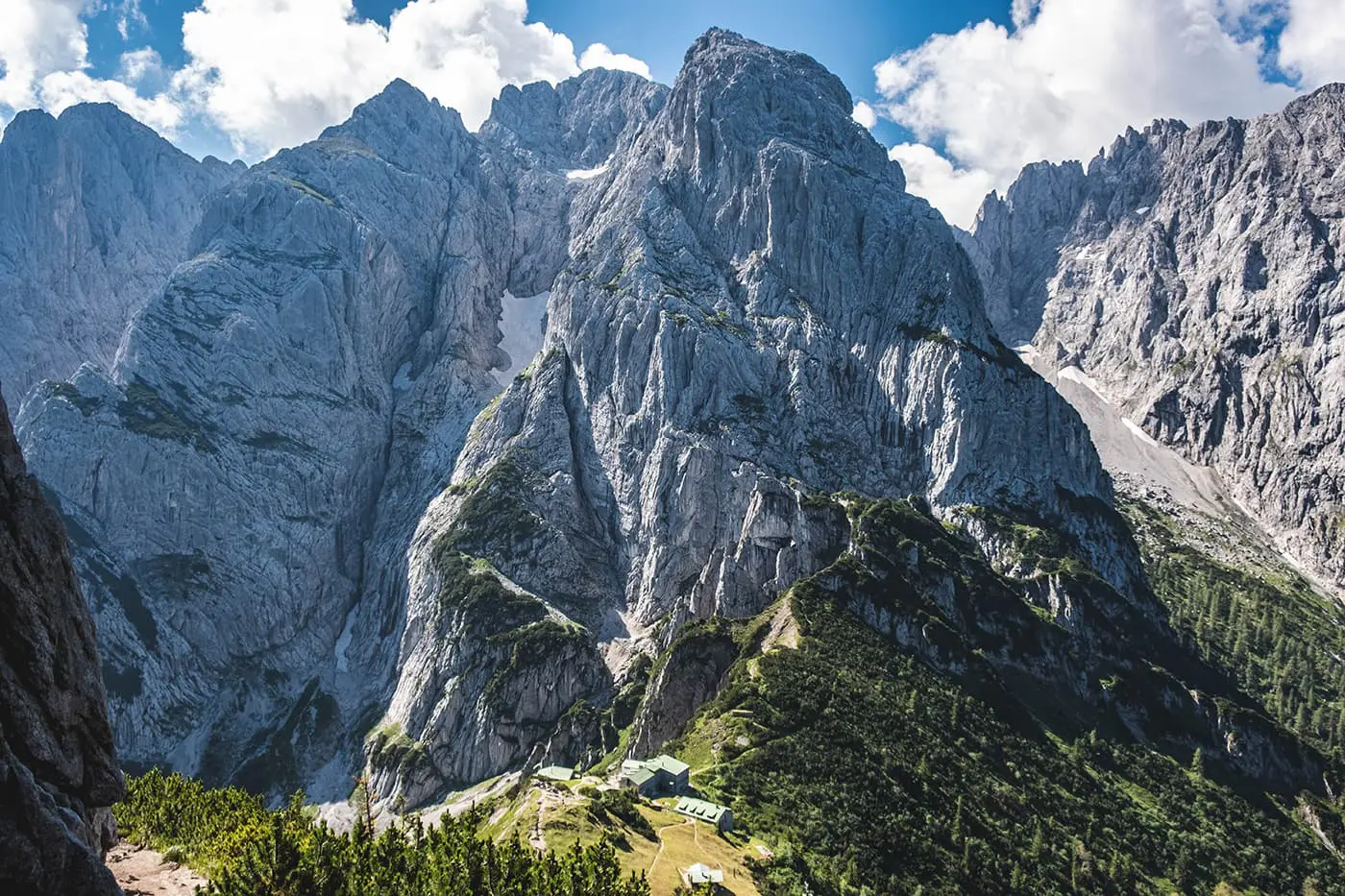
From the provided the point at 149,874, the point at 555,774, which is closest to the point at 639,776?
the point at 555,774

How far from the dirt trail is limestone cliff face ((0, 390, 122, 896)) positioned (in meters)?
20.2

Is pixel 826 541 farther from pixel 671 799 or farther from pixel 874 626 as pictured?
pixel 671 799

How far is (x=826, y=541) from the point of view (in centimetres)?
17325

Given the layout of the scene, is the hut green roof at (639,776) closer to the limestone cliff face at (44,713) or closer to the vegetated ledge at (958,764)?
the vegetated ledge at (958,764)

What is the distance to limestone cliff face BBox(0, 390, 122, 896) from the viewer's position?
108ft

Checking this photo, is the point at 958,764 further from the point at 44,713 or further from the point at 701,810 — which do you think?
the point at 44,713

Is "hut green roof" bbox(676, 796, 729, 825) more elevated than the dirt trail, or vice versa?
"hut green roof" bbox(676, 796, 729, 825)

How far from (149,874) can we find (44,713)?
114 feet

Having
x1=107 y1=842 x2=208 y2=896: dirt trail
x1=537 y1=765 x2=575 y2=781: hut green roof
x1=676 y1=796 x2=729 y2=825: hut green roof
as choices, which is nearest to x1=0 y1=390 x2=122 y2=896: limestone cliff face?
x1=107 y1=842 x2=208 y2=896: dirt trail

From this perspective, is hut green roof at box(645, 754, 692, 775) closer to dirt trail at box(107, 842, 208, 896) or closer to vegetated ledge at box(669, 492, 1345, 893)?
vegetated ledge at box(669, 492, 1345, 893)

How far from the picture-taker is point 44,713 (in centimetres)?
3700

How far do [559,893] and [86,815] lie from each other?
25275 mm

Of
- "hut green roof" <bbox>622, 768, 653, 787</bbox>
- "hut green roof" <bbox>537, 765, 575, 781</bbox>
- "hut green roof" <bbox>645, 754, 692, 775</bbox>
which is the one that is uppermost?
"hut green roof" <bbox>645, 754, 692, 775</bbox>

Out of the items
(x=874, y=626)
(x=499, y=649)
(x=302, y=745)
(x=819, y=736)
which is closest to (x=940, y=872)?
(x=819, y=736)
